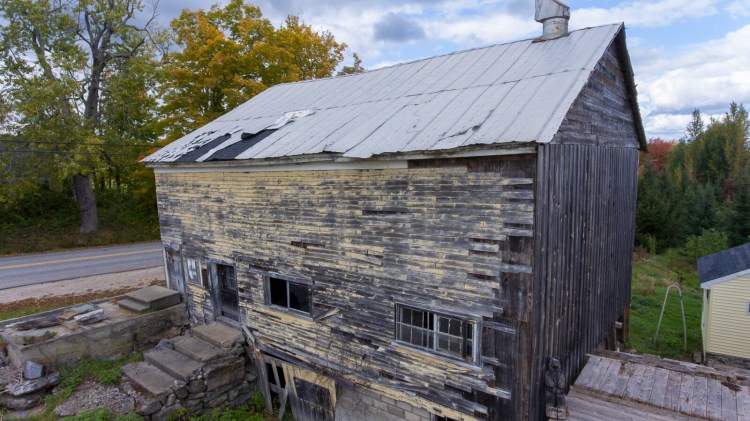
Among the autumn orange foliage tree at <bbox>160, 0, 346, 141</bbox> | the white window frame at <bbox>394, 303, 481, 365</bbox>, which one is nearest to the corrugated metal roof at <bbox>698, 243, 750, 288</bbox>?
the white window frame at <bbox>394, 303, 481, 365</bbox>

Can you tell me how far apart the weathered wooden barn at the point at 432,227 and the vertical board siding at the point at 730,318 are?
3.82 metres

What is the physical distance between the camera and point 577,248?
724 centimetres

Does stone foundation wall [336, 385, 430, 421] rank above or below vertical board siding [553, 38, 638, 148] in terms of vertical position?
below

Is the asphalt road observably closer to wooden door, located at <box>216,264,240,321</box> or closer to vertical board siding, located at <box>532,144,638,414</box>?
wooden door, located at <box>216,264,240,321</box>

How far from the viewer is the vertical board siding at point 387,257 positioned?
6.20m

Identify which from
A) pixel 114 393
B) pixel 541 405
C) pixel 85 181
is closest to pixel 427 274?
pixel 541 405

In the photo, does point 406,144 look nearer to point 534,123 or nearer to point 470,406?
point 534,123

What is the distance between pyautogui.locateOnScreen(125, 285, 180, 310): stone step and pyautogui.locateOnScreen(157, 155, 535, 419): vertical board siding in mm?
2862

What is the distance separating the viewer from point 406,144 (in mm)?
6809

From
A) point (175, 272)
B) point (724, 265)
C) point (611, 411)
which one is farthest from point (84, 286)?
point (724, 265)

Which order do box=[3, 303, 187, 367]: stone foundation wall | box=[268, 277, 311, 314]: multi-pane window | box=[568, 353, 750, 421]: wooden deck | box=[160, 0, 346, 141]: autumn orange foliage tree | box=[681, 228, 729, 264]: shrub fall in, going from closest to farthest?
1. box=[568, 353, 750, 421]: wooden deck
2. box=[268, 277, 311, 314]: multi-pane window
3. box=[3, 303, 187, 367]: stone foundation wall
4. box=[160, 0, 346, 141]: autumn orange foliage tree
5. box=[681, 228, 729, 264]: shrub

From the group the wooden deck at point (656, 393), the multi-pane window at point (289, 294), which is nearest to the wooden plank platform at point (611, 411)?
the wooden deck at point (656, 393)

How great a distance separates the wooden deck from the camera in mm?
6254

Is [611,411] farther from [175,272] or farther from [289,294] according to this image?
[175,272]
